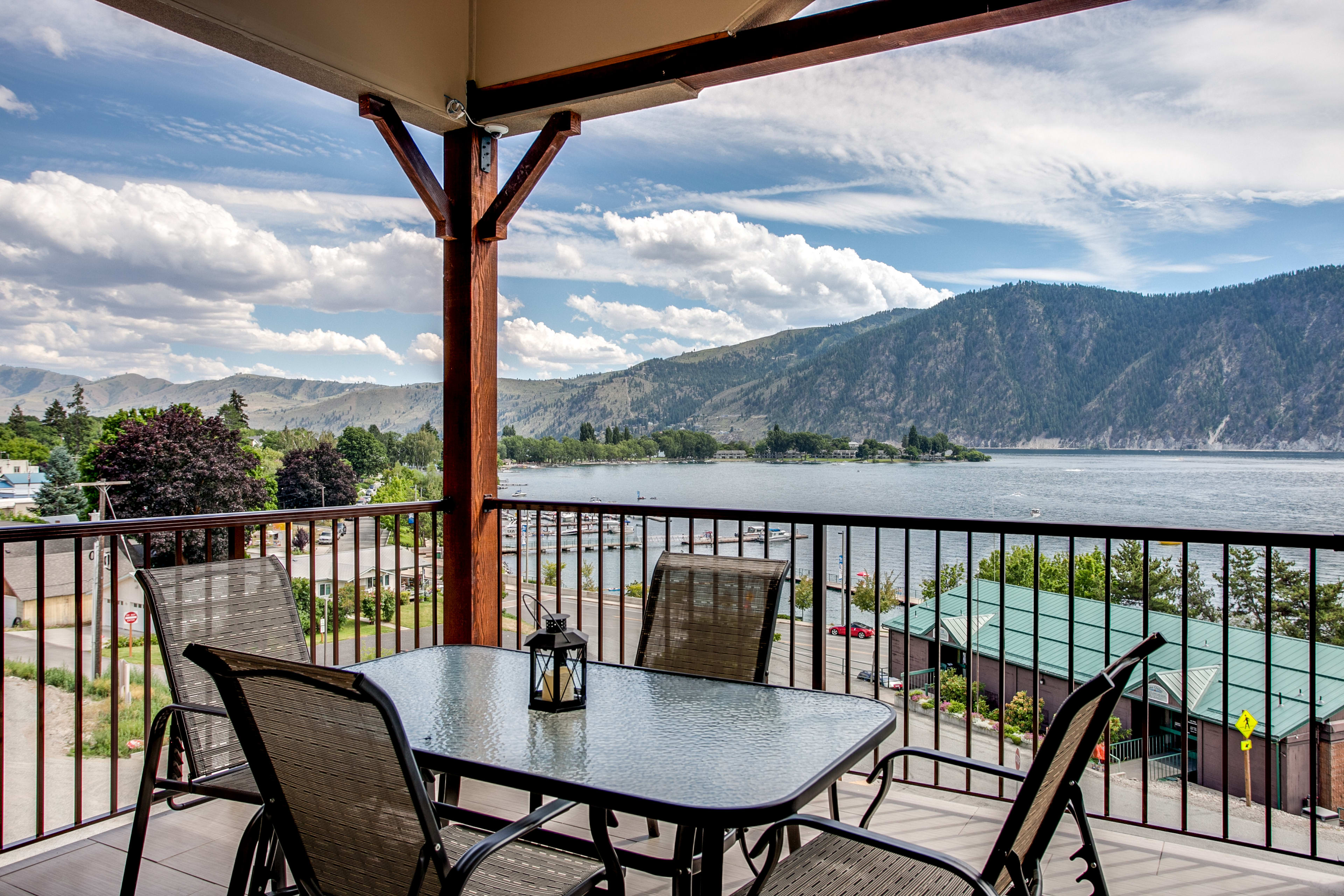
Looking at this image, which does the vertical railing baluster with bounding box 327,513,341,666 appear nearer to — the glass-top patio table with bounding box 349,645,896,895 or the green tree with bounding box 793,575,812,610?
the glass-top patio table with bounding box 349,645,896,895

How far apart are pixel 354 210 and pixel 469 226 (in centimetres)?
2107

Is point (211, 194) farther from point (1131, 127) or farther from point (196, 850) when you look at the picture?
point (1131, 127)

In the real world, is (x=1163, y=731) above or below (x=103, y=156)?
below

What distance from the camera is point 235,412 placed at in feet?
59.5

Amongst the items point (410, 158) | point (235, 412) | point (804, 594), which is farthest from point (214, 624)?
point (235, 412)

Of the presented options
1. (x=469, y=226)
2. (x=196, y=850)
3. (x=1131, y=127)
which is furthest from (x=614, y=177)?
(x=196, y=850)

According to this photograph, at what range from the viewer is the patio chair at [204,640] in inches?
80.4

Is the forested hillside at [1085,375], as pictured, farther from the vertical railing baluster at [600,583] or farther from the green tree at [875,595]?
the vertical railing baluster at [600,583]

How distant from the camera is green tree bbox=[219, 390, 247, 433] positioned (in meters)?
17.8

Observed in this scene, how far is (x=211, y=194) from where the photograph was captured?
18.9 metres

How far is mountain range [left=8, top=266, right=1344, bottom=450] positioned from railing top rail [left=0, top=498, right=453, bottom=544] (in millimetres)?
3306

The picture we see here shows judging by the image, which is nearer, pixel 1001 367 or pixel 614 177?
pixel 1001 367

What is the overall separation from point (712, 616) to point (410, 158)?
2.77 m

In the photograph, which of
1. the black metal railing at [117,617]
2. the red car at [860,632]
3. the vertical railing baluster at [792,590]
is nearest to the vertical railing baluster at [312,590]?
the black metal railing at [117,617]
